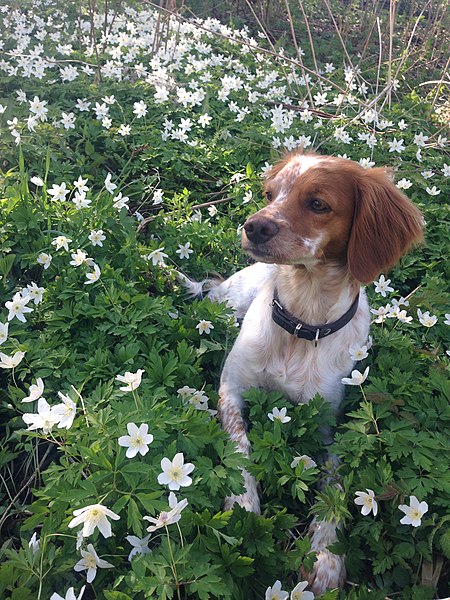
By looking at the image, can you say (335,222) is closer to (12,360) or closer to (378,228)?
(378,228)

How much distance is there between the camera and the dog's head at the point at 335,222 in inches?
95.0

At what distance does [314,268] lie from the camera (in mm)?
2580

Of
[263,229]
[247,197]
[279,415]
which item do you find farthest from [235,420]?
[247,197]

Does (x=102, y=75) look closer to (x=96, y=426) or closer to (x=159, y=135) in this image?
(x=159, y=135)

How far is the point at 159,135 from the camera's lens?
459 cm

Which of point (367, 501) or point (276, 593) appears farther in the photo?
point (367, 501)

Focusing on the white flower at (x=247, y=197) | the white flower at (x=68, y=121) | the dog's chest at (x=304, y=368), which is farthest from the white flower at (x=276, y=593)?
the white flower at (x=68, y=121)

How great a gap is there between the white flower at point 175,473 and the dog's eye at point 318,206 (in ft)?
4.47

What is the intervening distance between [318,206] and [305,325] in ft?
1.84

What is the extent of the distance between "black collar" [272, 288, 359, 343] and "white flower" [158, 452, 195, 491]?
110 cm

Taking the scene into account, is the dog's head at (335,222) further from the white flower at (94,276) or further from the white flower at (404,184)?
the white flower at (404,184)

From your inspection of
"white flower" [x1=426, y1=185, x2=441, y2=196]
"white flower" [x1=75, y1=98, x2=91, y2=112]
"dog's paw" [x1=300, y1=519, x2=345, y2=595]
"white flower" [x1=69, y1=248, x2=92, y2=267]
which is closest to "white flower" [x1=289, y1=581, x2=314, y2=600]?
"dog's paw" [x1=300, y1=519, x2=345, y2=595]

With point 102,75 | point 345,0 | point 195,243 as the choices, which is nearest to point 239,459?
point 195,243

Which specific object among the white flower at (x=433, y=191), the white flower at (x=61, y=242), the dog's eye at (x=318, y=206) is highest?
the dog's eye at (x=318, y=206)
